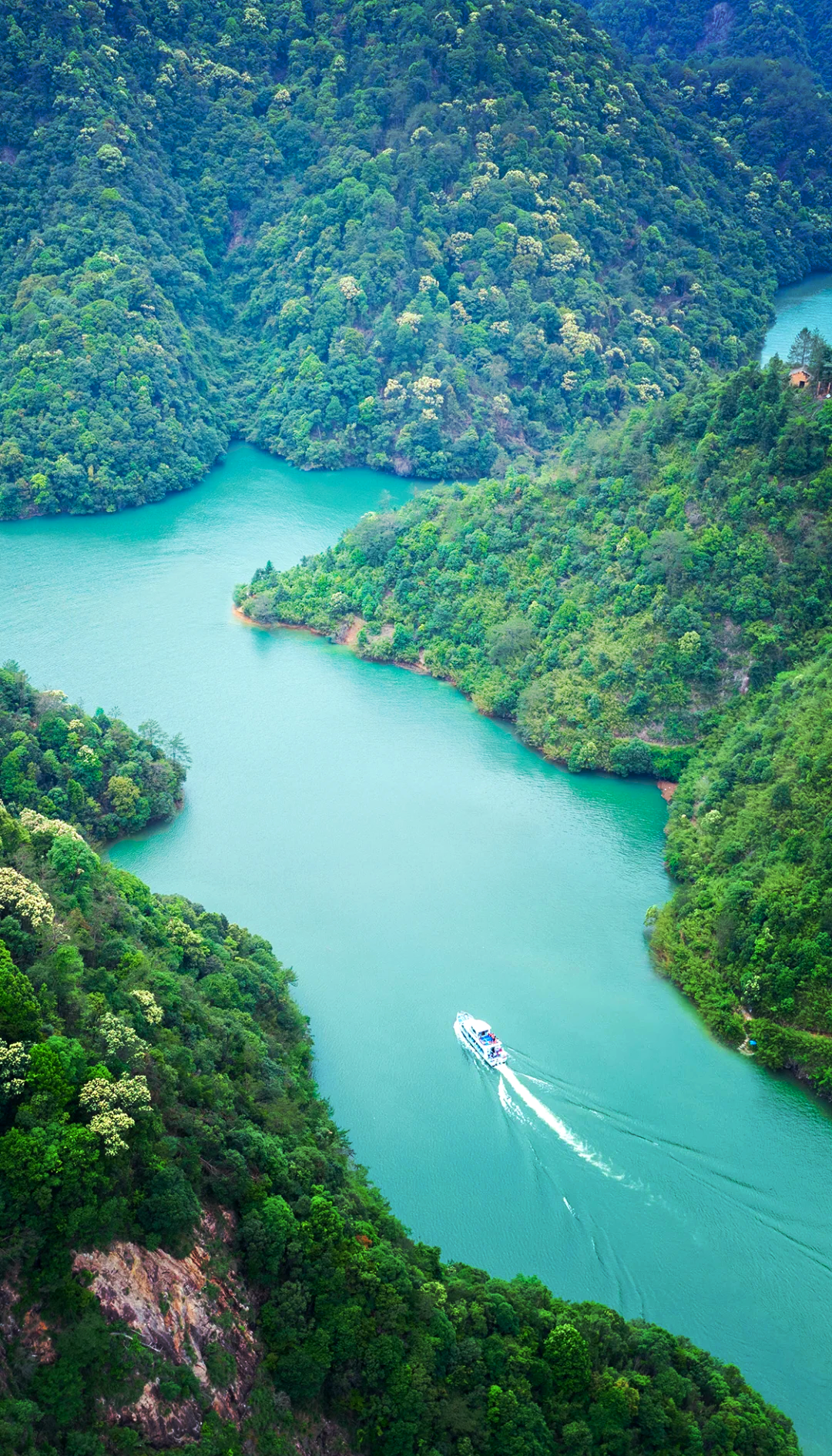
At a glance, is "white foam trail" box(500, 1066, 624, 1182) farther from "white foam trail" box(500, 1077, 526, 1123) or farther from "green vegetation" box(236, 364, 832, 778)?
"green vegetation" box(236, 364, 832, 778)

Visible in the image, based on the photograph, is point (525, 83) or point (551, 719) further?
point (525, 83)

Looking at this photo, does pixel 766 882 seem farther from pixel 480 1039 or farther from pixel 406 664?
pixel 406 664

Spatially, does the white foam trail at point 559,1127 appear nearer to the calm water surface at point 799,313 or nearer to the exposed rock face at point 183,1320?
the exposed rock face at point 183,1320

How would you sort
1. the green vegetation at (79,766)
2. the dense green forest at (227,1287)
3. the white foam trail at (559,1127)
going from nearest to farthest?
the dense green forest at (227,1287) < the white foam trail at (559,1127) < the green vegetation at (79,766)

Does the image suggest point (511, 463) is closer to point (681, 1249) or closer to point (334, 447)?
point (334, 447)

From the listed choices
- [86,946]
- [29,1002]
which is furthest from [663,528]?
[29,1002]

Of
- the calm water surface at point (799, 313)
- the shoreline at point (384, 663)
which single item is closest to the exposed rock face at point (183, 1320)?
the shoreline at point (384, 663)

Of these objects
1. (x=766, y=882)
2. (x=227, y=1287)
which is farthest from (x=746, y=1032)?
(x=227, y=1287)
